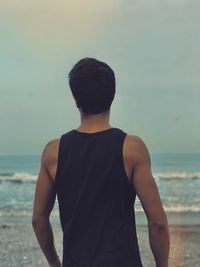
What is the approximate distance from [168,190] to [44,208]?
233 inches

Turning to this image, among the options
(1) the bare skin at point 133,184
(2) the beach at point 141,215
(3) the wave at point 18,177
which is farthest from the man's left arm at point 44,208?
(3) the wave at point 18,177

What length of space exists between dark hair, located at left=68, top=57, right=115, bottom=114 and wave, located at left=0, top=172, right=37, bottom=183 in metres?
8.28

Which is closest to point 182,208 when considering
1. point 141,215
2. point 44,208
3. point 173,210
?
point 173,210

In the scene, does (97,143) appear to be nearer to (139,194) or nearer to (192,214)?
(139,194)

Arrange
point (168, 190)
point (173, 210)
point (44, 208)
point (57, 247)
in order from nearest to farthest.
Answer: point (44, 208) → point (57, 247) → point (173, 210) → point (168, 190)

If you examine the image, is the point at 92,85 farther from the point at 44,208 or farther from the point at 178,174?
the point at 178,174

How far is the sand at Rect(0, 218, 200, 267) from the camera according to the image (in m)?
3.66

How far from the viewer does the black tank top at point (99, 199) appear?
144 cm

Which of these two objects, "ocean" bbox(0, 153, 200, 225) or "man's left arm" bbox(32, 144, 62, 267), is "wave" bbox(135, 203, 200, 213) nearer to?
"ocean" bbox(0, 153, 200, 225)

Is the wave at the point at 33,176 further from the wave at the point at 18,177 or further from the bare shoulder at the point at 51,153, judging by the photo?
the bare shoulder at the point at 51,153

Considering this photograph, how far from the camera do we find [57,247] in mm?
3389

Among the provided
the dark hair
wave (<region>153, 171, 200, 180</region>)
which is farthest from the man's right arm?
wave (<region>153, 171, 200, 180</region>)

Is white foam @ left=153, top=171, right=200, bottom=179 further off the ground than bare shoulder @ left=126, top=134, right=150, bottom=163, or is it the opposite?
bare shoulder @ left=126, top=134, right=150, bottom=163

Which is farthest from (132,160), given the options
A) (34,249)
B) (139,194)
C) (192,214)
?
(192,214)
